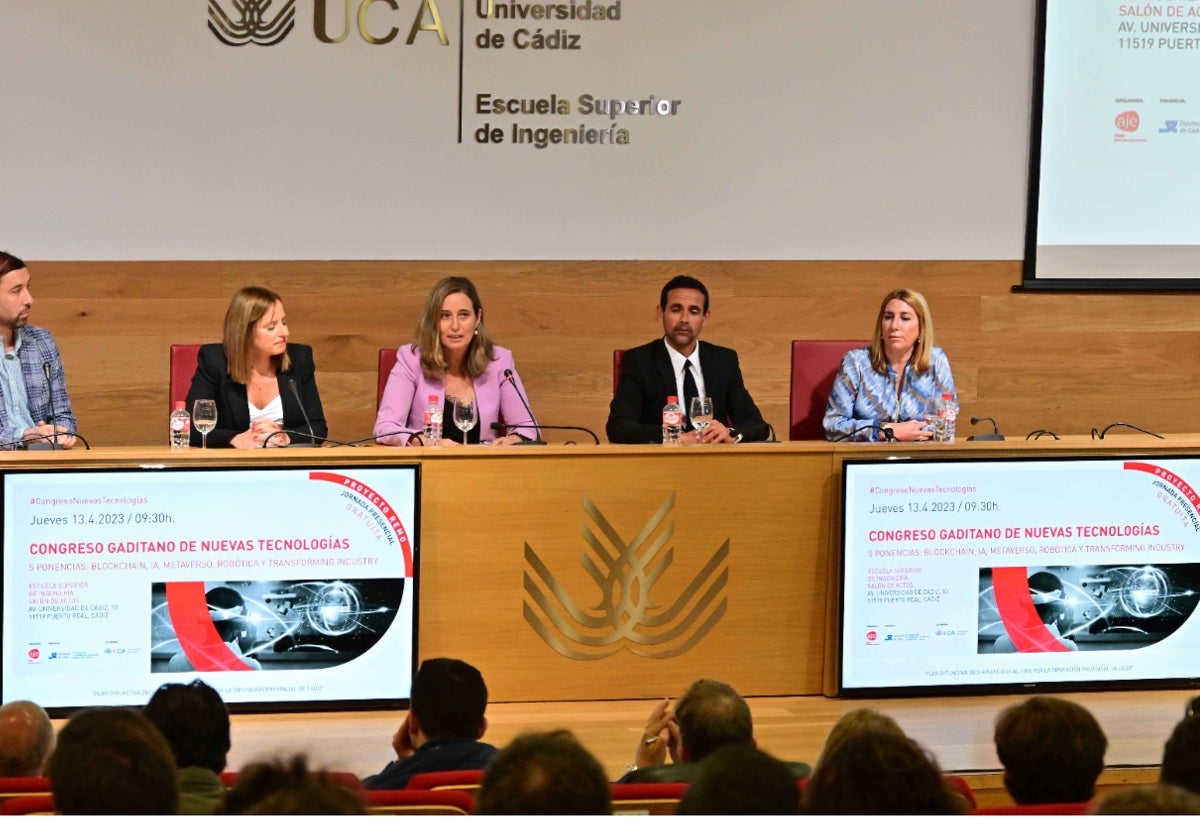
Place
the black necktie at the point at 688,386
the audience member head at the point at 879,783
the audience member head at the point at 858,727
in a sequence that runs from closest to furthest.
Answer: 1. the audience member head at the point at 879,783
2. the audience member head at the point at 858,727
3. the black necktie at the point at 688,386

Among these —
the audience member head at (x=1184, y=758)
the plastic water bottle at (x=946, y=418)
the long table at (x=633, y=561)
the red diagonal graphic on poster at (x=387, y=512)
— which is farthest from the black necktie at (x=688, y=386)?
the audience member head at (x=1184, y=758)

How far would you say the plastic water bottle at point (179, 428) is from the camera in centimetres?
446

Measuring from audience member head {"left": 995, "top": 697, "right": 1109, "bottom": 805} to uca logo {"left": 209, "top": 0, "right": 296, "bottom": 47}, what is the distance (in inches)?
192

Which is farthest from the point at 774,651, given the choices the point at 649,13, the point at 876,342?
the point at 649,13

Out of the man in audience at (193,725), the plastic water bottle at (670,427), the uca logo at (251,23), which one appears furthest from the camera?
the uca logo at (251,23)

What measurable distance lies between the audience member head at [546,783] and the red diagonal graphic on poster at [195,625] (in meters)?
2.29

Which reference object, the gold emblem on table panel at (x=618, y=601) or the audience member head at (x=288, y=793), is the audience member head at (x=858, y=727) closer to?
the audience member head at (x=288, y=793)

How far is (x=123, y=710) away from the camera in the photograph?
2.21 metres

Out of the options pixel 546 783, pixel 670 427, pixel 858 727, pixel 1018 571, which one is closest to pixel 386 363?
pixel 670 427

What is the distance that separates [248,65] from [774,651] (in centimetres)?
360

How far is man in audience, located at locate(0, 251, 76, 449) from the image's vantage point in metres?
5.05

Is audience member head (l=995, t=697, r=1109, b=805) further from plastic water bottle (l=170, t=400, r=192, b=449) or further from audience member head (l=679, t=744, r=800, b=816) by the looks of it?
plastic water bottle (l=170, t=400, r=192, b=449)

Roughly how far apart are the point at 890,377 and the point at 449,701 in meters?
2.81

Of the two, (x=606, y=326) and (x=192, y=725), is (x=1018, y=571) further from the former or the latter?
(x=606, y=326)
